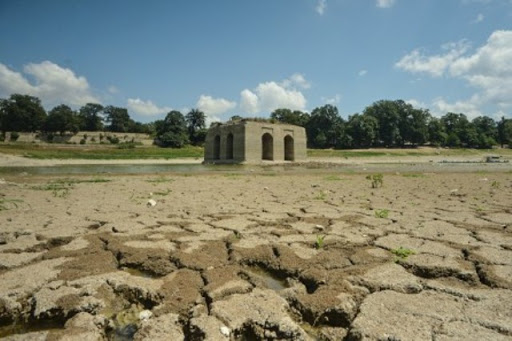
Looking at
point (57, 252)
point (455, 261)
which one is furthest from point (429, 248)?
point (57, 252)

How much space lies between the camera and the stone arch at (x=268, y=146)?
1128 inches

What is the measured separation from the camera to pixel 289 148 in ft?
99.9

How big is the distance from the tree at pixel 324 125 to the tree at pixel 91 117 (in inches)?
2113

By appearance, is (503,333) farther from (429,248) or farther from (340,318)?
(429,248)

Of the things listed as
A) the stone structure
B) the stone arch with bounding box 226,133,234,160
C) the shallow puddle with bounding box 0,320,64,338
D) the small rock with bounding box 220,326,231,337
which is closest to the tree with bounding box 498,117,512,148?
the stone structure

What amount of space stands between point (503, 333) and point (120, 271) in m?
2.39

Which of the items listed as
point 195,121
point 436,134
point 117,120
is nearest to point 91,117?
point 117,120

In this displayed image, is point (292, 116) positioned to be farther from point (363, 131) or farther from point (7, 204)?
point (7, 204)

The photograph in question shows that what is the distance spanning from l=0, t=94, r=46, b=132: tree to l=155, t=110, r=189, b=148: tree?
26692 mm

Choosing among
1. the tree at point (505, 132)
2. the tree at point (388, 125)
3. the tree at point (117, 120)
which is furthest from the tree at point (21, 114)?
the tree at point (505, 132)

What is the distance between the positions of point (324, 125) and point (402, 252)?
6590 centimetres

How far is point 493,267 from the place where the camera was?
2400 mm

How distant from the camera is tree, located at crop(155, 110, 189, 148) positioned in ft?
195

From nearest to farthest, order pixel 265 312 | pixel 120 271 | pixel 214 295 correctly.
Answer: pixel 265 312 < pixel 214 295 < pixel 120 271
